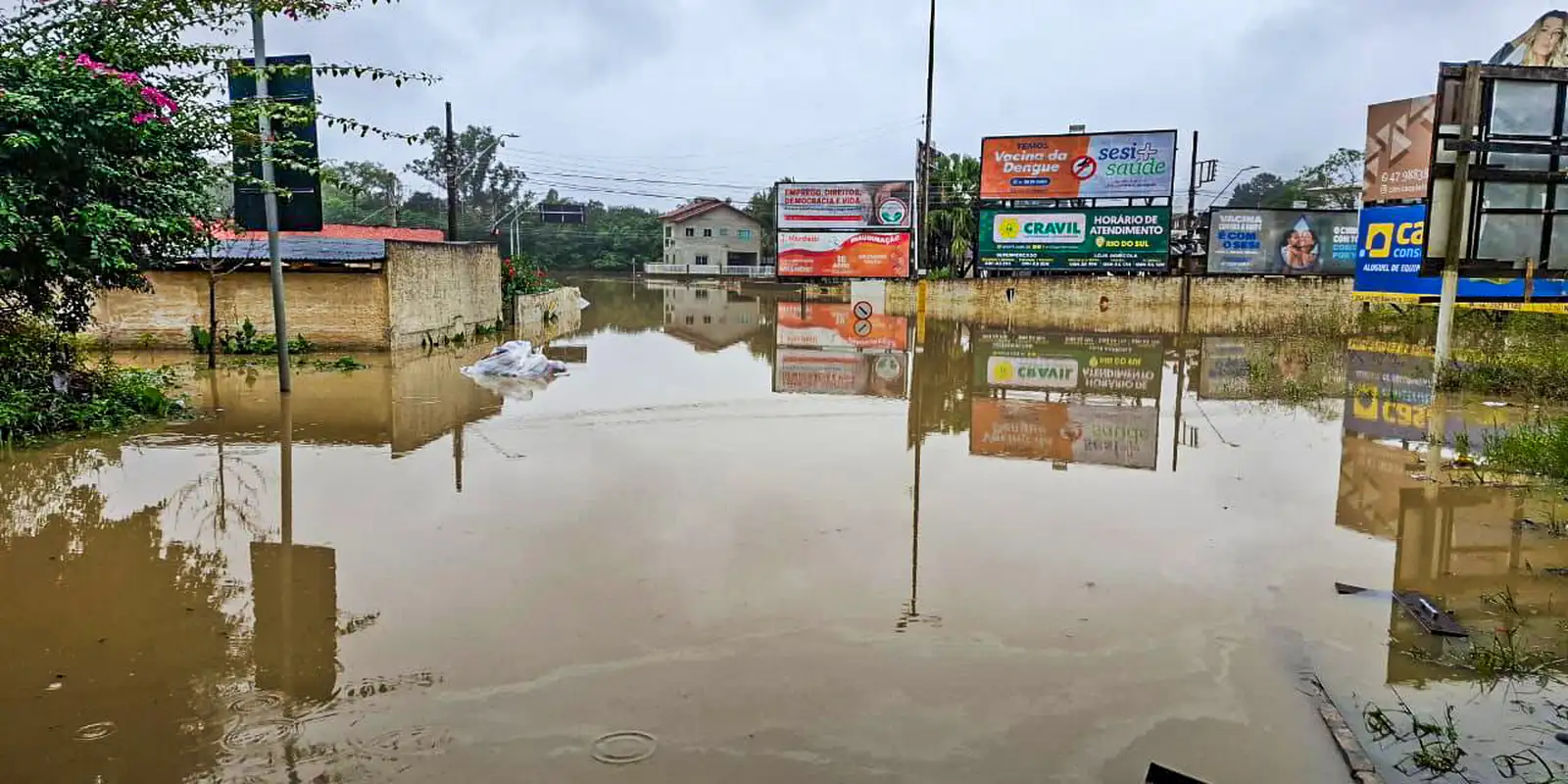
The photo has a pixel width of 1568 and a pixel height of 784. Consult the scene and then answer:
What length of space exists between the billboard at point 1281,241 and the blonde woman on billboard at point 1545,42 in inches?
596

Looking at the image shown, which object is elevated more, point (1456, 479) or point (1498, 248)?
point (1498, 248)

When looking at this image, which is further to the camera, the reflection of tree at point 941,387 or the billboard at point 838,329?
the billboard at point 838,329

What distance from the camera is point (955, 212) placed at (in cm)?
4256

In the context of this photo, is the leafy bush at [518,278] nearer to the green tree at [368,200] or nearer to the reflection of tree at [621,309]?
the reflection of tree at [621,309]

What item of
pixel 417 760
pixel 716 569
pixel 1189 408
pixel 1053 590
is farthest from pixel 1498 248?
pixel 417 760

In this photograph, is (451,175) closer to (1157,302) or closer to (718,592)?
(1157,302)

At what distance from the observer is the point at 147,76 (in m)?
10.4

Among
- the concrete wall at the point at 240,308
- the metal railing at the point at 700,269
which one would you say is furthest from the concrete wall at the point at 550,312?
the metal railing at the point at 700,269

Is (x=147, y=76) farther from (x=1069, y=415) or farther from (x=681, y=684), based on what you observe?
(x=1069, y=415)

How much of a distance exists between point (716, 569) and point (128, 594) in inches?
132

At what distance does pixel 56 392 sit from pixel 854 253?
28064mm

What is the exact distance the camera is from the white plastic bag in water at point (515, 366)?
15602 mm

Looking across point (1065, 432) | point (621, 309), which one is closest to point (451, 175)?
point (621, 309)

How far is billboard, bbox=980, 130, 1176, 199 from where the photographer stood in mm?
30719
